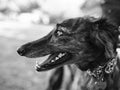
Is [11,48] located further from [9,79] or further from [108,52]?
[108,52]

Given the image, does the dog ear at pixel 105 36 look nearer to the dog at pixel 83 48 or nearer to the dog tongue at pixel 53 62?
the dog at pixel 83 48

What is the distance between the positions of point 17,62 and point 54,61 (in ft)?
12.7

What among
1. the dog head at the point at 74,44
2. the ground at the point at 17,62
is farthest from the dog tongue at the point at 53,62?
the ground at the point at 17,62

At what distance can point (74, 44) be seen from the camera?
11.5 ft

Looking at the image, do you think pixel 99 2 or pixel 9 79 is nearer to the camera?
pixel 99 2

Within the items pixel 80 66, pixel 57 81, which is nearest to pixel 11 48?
pixel 57 81

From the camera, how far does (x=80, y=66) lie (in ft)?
12.2

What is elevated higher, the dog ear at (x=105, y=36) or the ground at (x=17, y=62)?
the ground at (x=17, y=62)

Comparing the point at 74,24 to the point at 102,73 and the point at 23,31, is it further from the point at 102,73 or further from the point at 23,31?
the point at 23,31

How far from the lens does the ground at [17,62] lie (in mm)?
6123

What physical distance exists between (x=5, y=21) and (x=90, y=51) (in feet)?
23.1

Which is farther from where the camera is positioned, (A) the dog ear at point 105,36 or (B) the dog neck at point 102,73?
(B) the dog neck at point 102,73

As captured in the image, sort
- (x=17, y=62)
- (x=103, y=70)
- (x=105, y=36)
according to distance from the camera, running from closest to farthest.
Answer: (x=105, y=36), (x=103, y=70), (x=17, y=62)

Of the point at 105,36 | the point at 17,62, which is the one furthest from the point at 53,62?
the point at 17,62
